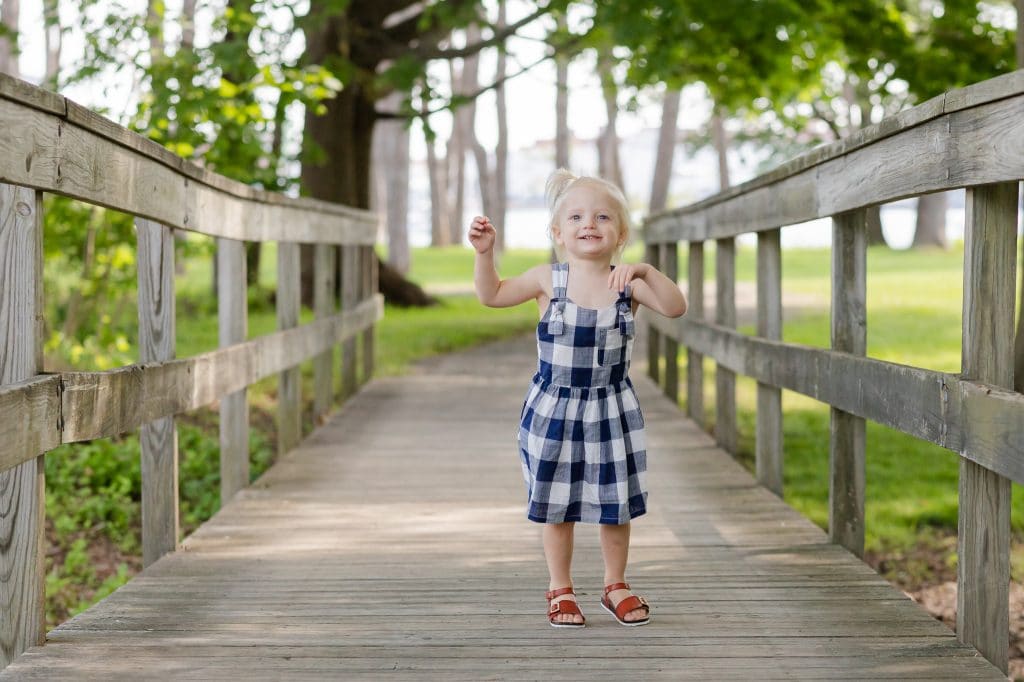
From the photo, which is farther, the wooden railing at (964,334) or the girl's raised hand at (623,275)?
the girl's raised hand at (623,275)

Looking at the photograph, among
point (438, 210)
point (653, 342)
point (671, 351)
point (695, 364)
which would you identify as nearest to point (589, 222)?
point (695, 364)

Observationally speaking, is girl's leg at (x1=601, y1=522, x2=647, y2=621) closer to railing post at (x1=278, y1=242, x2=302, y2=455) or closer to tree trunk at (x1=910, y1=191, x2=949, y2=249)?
railing post at (x1=278, y1=242, x2=302, y2=455)

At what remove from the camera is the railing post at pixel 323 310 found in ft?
26.0

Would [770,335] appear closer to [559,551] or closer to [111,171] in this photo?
[559,551]

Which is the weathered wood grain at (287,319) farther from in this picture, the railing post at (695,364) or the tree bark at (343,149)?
the tree bark at (343,149)

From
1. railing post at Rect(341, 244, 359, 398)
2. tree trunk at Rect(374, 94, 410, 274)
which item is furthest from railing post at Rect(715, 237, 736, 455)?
tree trunk at Rect(374, 94, 410, 274)

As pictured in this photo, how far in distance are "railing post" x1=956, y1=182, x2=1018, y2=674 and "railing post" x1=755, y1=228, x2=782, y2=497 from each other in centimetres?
216

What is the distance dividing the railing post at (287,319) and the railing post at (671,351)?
3.07 m

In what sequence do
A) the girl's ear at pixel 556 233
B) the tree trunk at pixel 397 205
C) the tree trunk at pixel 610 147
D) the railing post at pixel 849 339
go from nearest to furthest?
the girl's ear at pixel 556 233 → the railing post at pixel 849 339 → the tree trunk at pixel 397 205 → the tree trunk at pixel 610 147

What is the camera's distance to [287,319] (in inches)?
266

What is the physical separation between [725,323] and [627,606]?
335cm

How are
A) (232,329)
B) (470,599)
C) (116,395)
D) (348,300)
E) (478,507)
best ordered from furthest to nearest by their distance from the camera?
(348,300) → (232,329) → (478,507) → (470,599) → (116,395)

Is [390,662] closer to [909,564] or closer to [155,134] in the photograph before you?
[909,564]

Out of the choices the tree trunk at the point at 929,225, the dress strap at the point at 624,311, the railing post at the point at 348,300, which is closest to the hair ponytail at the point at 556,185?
the dress strap at the point at 624,311
